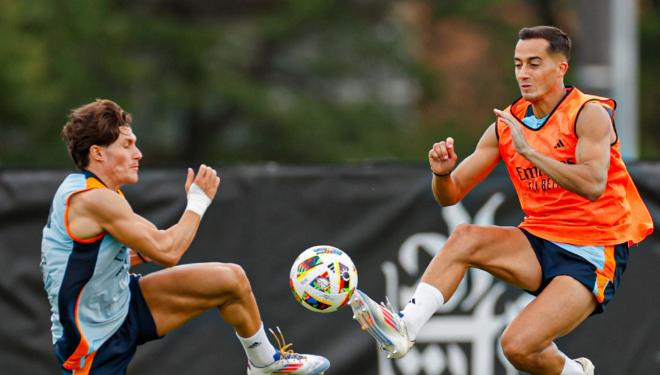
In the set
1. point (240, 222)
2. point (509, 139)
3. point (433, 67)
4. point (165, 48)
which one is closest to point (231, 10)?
point (165, 48)

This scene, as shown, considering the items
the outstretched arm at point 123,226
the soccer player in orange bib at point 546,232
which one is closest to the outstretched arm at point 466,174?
the soccer player in orange bib at point 546,232

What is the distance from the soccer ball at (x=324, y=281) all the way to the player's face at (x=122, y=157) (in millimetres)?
1125

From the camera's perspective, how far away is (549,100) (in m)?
7.02

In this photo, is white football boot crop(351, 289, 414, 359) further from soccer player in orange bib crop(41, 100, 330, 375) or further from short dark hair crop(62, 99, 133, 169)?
short dark hair crop(62, 99, 133, 169)

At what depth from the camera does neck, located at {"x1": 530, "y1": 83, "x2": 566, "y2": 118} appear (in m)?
7.00

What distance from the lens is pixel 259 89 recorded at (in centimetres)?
2559

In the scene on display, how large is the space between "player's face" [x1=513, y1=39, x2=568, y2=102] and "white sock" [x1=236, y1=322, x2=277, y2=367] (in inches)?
85.1

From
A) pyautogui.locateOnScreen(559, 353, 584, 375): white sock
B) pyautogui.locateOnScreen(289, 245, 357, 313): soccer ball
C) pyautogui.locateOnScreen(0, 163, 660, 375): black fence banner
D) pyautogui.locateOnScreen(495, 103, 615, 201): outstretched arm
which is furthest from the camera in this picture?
pyautogui.locateOnScreen(0, 163, 660, 375): black fence banner

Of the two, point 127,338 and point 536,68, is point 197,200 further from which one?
point 536,68

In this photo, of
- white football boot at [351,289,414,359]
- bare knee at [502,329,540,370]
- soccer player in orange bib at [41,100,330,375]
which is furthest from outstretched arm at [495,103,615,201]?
soccer player in orange bib at [41,100,330,375]

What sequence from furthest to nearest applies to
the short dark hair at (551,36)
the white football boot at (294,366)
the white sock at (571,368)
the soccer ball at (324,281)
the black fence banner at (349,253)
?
the black fence banner at (349,253) → the white football boot at (294,366) → the white sock at (571,368) → the short dark hair at (551,36) → the soccer ball at (324,281)

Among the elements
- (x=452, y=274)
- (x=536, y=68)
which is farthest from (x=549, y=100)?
(x=452, y=274)

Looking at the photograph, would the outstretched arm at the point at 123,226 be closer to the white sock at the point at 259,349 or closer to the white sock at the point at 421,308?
the white sock at the point at 259,349

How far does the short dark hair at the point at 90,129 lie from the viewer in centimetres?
664
